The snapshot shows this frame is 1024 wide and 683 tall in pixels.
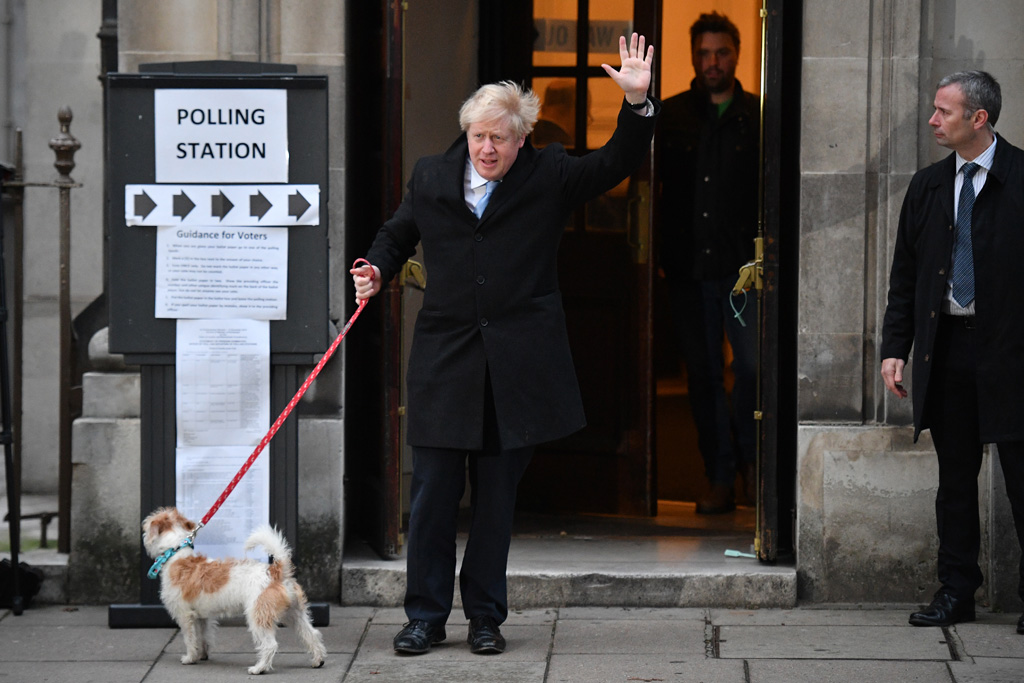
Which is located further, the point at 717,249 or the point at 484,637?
the point at 717,249

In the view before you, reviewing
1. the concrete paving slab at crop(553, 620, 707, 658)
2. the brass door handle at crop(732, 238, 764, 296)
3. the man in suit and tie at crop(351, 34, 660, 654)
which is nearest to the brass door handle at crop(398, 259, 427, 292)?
the man in suit and tie at crop(351, 34, 660, 654)

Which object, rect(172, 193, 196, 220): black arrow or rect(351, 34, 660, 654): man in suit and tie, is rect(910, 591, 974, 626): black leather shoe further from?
rect(172, 193, 196, 220): black arrow

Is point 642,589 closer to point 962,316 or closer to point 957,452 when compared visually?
point 957,452

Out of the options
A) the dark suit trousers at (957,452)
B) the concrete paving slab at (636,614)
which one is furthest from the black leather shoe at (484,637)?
the dark suit trousers at (957,452)

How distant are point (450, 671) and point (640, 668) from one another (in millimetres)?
650

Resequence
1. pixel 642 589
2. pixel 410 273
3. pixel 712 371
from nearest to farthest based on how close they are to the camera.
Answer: pixel 642 589 < pixel 410 273 < pixel 712 371

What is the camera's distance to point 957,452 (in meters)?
5.23

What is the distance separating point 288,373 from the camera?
529cm

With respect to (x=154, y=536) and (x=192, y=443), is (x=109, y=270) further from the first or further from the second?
(x=154, y=536)

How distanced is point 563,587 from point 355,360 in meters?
1.40

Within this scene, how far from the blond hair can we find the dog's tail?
1.52 m

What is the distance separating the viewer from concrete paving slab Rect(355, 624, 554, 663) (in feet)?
16.2

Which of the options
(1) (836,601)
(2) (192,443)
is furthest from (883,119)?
(2) (192,443)

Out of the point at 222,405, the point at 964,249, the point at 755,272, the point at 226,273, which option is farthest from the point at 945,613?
the point at 226,273
